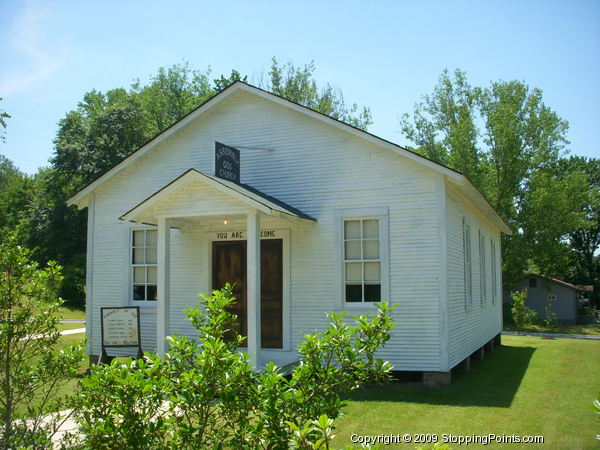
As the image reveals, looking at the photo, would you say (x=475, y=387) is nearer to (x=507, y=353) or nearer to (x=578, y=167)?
(x=507, y=353)

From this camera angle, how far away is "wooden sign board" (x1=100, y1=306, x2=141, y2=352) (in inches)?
492

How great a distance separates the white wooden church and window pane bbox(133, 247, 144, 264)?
0.06 meters

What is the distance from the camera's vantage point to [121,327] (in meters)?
12.6

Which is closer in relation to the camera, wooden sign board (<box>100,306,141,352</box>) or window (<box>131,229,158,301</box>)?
wooden sign board (<box>100,306,141,352</box>)

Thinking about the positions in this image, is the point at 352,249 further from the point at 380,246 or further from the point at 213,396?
the point at 213,396

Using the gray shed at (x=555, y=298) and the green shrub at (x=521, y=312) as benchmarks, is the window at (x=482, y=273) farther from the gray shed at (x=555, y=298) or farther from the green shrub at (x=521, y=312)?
the gray shed at (x=555, y=298)

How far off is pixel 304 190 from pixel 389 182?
1829 mm

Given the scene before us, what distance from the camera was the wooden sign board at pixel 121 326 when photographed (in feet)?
41.0

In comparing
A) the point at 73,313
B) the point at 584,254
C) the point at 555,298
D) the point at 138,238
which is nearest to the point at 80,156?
the point at 73,313

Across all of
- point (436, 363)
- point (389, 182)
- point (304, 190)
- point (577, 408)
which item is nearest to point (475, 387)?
point (436, 363)

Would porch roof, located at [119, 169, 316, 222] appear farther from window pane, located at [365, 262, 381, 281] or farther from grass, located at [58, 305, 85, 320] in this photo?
grass, located at [58, 305, 85, 320]

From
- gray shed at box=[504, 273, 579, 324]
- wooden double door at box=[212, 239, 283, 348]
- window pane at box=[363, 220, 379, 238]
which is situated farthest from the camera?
gray shed at box=[504, 273, 579, 324]

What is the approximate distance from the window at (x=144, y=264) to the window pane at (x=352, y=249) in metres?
4.62

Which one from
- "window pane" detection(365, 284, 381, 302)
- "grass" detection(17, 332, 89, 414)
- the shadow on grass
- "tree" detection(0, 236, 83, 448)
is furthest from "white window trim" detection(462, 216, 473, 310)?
"tree" detection(0, 236, 83, 448)
